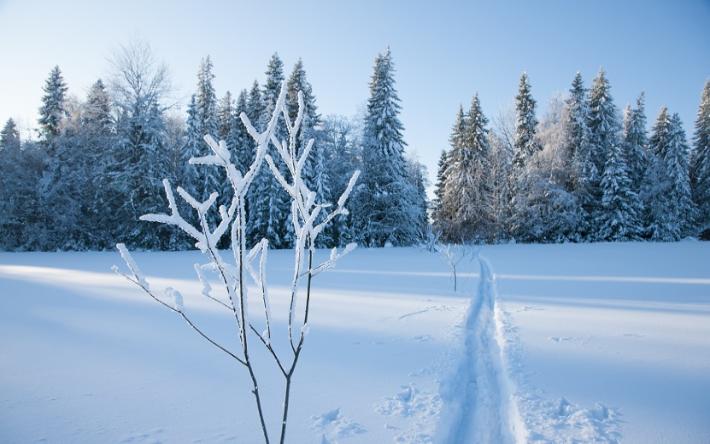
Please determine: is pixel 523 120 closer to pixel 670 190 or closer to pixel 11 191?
pixel 670 190

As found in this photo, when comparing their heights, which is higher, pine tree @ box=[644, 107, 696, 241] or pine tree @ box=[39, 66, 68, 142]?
pine tree @ box=[39, 66, 68, 142]

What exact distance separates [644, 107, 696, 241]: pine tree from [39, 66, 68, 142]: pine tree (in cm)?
4372

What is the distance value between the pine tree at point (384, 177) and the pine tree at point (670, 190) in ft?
59.8

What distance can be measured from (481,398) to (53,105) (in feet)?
113

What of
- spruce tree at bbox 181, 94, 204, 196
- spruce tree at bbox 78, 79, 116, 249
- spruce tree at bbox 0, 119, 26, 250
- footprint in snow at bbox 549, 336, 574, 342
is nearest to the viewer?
footprint in snow at bbox 549, 336, 574, 342

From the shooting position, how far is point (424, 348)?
4.30 m

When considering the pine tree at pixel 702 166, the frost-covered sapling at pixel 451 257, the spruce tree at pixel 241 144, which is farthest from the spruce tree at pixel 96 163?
the pine tree at pixel 702 166

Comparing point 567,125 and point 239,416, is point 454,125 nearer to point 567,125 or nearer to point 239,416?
point 567,125

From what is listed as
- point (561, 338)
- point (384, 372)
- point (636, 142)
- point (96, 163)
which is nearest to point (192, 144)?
point (96, 163)

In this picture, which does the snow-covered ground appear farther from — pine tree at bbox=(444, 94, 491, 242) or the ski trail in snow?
pine tree at bbox=(444, 94, 491, 242)

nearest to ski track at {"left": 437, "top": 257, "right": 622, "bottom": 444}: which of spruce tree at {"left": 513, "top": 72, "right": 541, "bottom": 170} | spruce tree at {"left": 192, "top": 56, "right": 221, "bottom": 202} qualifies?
spruce tree at {"left": 192, "top": 56, "right": 221, "bottom": 202}

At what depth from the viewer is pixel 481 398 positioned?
3.10 m

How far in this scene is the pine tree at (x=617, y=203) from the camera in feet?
82.1

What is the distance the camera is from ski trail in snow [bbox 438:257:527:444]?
8.41 ft
